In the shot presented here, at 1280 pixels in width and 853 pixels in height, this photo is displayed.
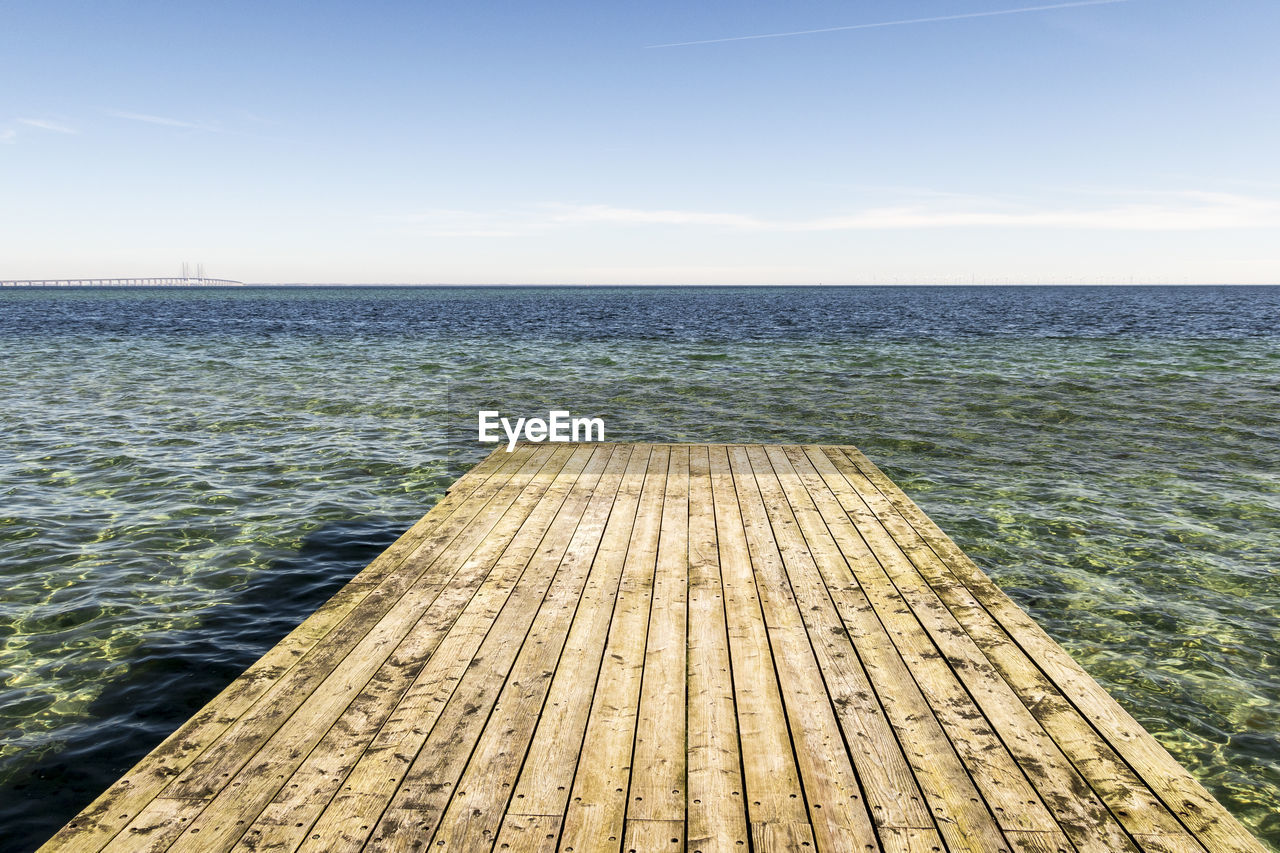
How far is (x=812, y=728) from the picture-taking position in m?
3.31

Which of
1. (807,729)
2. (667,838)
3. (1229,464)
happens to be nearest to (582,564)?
(807,729)

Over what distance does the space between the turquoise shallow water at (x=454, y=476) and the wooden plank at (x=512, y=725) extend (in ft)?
8.58

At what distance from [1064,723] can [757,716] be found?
1378 millimetres

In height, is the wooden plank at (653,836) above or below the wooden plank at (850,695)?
below

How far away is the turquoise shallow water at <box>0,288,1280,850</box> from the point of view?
5.17m

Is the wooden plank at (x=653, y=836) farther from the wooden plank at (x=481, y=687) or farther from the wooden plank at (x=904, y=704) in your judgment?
the wooden plank at (x=904, y=704)

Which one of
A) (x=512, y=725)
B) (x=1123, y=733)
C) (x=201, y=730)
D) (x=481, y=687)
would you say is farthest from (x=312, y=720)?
(x=1123, y=733)

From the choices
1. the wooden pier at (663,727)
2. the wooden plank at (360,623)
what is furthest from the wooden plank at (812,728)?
the wooden plank at (360,623)

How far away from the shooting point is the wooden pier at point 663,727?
8.84 feet

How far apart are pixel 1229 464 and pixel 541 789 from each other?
13037 millimetres

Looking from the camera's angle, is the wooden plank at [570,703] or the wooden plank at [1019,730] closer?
the wooden plank at [1019,730]

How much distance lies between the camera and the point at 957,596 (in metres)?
4.86

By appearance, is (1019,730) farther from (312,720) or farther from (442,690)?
(312,720)

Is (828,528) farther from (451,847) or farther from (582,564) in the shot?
(451,847)
